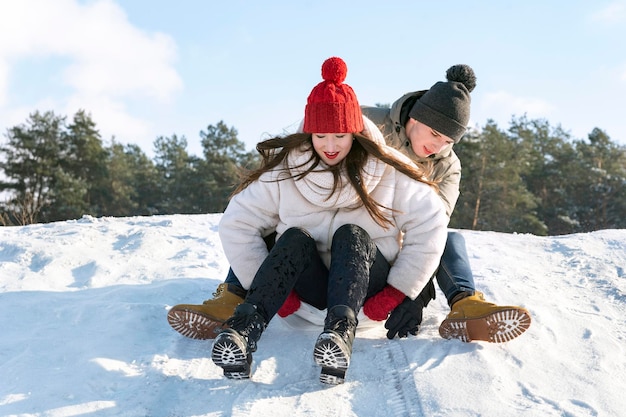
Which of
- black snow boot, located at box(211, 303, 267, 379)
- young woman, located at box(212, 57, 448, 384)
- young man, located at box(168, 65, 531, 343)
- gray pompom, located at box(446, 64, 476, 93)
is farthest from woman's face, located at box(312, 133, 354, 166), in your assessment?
gray pompom, located at box(446, 64, 476, 93)

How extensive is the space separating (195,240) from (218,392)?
2192mm

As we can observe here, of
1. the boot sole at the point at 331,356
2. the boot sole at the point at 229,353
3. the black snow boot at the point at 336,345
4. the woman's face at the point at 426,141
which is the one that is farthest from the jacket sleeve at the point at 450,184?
the boot sole at the point at 229,353

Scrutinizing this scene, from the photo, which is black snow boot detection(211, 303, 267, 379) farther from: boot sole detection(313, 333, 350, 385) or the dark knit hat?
the dark knit hat

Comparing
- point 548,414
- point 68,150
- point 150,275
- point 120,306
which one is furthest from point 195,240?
point 68,150

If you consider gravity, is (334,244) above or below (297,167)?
below

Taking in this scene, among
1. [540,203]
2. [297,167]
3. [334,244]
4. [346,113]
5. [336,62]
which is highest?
[336,62]

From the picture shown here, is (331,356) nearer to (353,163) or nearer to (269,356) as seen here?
(269,356)

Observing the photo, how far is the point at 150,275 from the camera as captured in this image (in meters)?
3.20

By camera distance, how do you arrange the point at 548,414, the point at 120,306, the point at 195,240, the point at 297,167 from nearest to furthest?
1. the point at 548,414
2. the point at 297,167
3. the point at 120,306
4. the point at 195,240

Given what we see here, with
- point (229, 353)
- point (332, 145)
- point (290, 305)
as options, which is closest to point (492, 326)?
point (290, 305)

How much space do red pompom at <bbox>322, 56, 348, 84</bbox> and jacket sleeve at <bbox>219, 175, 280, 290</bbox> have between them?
0.45 m

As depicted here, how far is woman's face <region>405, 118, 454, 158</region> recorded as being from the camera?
279cm

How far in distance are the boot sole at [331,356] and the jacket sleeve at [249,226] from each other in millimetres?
545

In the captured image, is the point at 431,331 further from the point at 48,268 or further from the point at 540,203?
the point at 540,203
